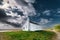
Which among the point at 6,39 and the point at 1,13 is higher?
the point at 1,13

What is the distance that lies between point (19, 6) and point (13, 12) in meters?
0.19

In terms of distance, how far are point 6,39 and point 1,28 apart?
274mm

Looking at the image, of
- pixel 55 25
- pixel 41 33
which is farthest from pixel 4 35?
pixel 55 25

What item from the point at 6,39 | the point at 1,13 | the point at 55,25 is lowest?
the point at 6,39

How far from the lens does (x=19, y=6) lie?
447 centimetres

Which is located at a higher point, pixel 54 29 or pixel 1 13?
pixel 1 13

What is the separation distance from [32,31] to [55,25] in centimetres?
52

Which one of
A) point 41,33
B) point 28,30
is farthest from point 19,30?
point 41,33

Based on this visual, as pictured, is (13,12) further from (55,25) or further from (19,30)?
(55,25)

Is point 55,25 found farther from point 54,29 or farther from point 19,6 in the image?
point 19,6

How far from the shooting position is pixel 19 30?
4410 millimetres

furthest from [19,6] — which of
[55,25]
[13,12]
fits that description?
[55,25]

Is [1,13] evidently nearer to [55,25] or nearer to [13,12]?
[13,12]

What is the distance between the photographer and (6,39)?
4.27 meters
